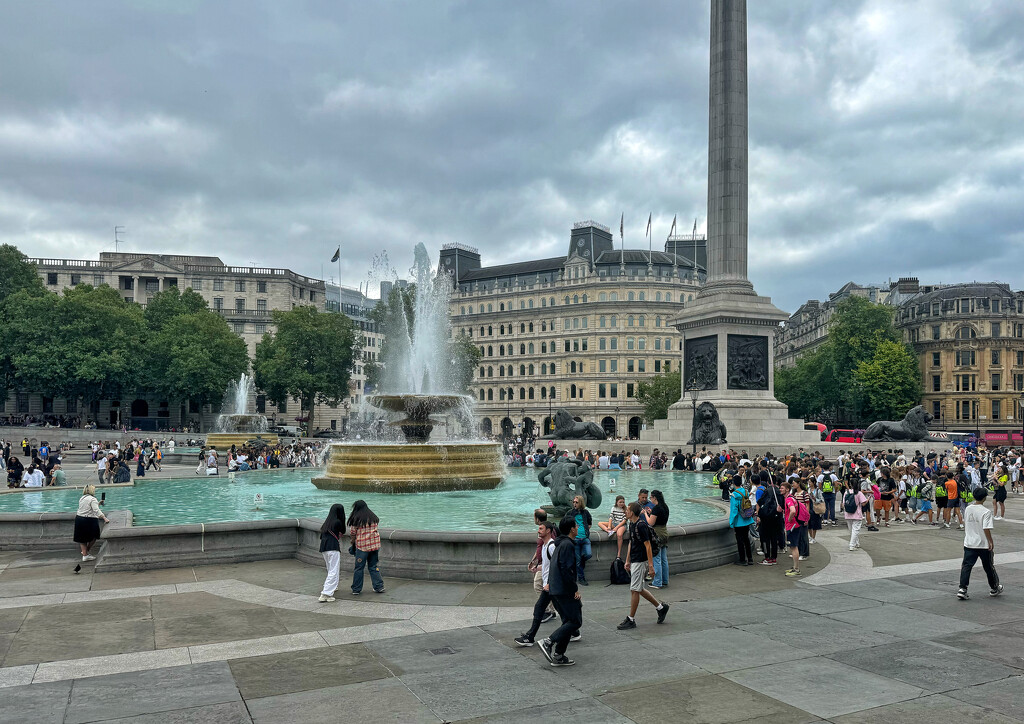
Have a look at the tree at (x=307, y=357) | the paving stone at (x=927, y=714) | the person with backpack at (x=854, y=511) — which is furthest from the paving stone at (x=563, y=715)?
the tree at (x=307, y=357)

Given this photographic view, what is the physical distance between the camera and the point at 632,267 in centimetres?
10169

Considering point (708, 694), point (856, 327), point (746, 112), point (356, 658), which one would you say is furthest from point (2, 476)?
point (856, 327)

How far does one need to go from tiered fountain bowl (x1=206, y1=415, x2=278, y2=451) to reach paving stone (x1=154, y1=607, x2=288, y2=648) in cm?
4068

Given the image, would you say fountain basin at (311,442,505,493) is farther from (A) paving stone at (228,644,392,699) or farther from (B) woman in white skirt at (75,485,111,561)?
(A) paving stone at (228,644,392,699)

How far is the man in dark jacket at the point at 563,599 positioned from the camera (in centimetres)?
773

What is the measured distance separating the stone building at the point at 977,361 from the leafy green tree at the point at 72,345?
8286 cm

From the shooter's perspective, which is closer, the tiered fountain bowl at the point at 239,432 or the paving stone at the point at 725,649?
the paving stone at the point at 725,649

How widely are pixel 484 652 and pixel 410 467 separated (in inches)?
518

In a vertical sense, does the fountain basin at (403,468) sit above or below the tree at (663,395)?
below

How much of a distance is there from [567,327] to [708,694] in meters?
95.9

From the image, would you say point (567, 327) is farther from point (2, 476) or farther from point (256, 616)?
point (256, 616)

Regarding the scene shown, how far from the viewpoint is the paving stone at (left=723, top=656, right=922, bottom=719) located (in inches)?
264

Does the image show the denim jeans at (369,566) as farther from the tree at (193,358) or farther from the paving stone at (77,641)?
the tree at (193,358)

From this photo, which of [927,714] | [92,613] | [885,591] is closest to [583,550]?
[885,591]
